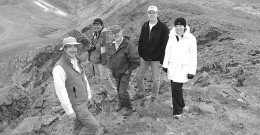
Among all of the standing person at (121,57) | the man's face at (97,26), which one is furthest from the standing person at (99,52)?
the standing person at (121,57)

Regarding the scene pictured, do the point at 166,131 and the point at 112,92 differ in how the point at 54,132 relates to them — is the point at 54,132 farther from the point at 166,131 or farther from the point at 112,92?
the point at 166,131

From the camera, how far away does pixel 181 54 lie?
6414 mm

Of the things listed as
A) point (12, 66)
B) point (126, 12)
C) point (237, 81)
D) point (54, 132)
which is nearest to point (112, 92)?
point (54, 132)

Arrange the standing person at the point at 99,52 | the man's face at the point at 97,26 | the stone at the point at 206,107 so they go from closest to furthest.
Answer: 1. the man's face at the point at 97,26
2. the standing person at the point at 99,52
3. the stone at the point at 206,107

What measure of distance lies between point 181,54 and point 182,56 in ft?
0.18

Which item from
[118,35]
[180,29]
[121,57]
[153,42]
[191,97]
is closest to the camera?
[180,29]

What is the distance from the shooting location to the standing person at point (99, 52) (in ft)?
25.3

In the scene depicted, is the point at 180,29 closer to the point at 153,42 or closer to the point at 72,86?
the point at 153,42

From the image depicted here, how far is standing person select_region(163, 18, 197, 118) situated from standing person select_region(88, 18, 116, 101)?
2.15 metres

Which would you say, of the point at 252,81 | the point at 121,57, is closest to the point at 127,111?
the point at 121,57

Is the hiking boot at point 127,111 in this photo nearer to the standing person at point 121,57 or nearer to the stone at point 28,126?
the standing person at point 121,57

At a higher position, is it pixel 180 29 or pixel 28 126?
pixel 180 29

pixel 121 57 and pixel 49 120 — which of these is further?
pixel 49 120

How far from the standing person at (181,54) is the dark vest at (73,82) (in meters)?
2.43
